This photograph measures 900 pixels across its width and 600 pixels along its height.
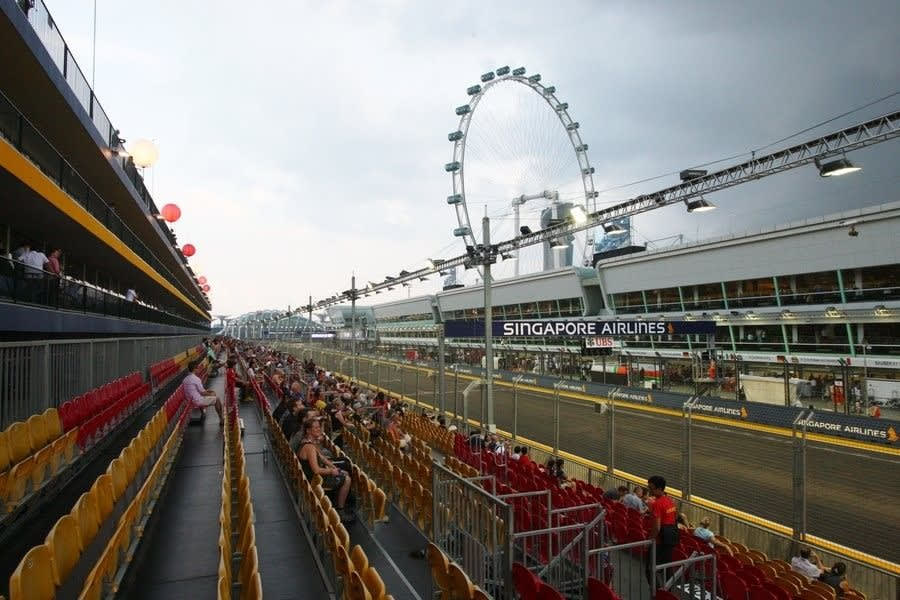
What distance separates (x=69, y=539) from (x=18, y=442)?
3705mm

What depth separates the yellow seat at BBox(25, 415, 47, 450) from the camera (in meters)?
7.24

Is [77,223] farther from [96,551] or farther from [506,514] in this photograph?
[506,514]

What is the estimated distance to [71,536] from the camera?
4.11 m

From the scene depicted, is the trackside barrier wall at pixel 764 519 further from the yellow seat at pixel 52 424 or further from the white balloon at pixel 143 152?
the white balloon at pixel 143 152

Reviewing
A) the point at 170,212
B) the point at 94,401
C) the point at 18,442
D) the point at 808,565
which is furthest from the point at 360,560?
the point at 170,212

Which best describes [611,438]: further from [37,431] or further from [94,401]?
[94,401]

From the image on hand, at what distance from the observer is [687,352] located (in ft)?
95.3

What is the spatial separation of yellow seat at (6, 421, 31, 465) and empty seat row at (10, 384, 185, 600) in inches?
50.5

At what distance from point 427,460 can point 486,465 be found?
A: 1.55 metres

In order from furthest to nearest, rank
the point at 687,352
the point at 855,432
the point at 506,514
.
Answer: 1. the point at 687,352
2. the point at 855,432
3. the point at 506,514

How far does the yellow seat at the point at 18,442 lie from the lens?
656 cm

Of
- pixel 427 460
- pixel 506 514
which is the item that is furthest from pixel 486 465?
pixel 506 514

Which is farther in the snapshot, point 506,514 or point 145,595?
point 506,514

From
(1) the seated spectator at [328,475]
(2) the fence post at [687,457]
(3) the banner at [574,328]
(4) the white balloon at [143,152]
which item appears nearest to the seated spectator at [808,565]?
(2) the fence post at [687,457]
